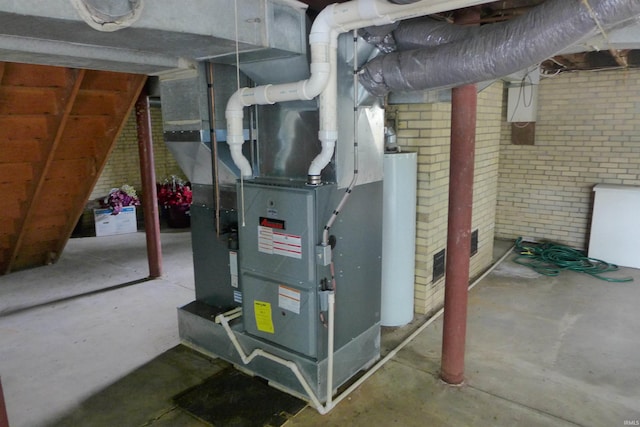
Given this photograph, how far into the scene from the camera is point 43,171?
4332 millimetres

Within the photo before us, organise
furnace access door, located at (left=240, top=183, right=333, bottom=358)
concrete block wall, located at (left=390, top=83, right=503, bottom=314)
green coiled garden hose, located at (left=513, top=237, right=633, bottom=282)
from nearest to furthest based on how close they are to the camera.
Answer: furnace access door, located at (left=240, top=183, right=333, bottom=358) → concrete block wall, located at (left=390, top=83, right=503, bottom=314) → green coiled garden hose, located at (left=513, top=237, right=633, bottom=282)

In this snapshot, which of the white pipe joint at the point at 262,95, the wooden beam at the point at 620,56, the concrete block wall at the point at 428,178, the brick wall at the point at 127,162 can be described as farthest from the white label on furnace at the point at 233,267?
the brick wall at the point at 127,162

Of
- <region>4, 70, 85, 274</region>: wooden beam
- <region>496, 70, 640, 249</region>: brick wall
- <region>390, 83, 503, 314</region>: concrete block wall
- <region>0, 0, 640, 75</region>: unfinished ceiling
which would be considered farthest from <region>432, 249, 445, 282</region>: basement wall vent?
<region>4, 70, 85, 274</region>: wooden beam

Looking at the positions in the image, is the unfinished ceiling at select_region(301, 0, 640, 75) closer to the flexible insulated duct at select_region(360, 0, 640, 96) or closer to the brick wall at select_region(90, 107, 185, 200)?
the flexible insulated duct at select_region(360, 0, 640, 96)

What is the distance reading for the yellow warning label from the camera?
288 centimetres

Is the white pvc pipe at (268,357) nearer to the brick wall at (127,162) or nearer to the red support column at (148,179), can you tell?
the red support column at (148,179)

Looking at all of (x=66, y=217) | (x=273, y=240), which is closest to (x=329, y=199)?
(x=273, y=240)

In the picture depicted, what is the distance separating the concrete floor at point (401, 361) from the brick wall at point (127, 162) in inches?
131

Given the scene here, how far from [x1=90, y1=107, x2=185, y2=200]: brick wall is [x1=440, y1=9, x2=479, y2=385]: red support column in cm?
671

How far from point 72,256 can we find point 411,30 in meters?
5.44

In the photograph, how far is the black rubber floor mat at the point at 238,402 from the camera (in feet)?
8.62

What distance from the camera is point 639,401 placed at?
2.77 metres

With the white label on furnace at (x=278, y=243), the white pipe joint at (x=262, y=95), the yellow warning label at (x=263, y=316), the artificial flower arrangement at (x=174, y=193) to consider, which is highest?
the white pipe joint at (x=262, y=95)

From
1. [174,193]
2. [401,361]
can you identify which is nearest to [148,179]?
[174,193]
